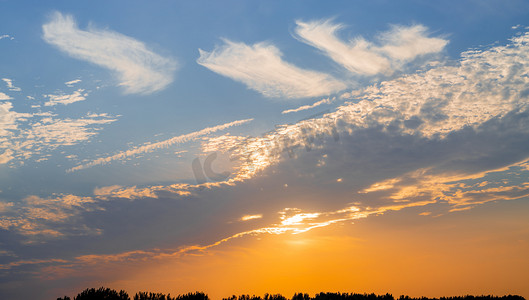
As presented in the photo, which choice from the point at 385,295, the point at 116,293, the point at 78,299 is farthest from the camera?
the point at 385,295

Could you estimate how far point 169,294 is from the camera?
109 m

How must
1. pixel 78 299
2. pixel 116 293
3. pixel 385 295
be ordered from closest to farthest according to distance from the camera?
pixel 78 299 → pixel 116 293 → pixel 385 295

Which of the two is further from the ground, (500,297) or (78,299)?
(78,299)

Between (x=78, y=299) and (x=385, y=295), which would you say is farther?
(x=385, y=295)

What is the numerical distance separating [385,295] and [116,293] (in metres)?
83.3

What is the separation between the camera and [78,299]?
96500mm

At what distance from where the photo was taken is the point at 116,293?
10481cm

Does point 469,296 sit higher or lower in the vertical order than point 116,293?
lower

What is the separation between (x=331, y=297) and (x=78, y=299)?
78.1 metres

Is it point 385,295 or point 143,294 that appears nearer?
point 143,294

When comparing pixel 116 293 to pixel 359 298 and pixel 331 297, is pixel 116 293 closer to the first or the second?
pixel 331 297

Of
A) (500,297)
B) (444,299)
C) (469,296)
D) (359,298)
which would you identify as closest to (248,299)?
(359,298)

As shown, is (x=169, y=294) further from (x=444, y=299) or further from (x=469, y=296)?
(x=469, y=296)

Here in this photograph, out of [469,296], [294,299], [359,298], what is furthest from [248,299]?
[469,296]
